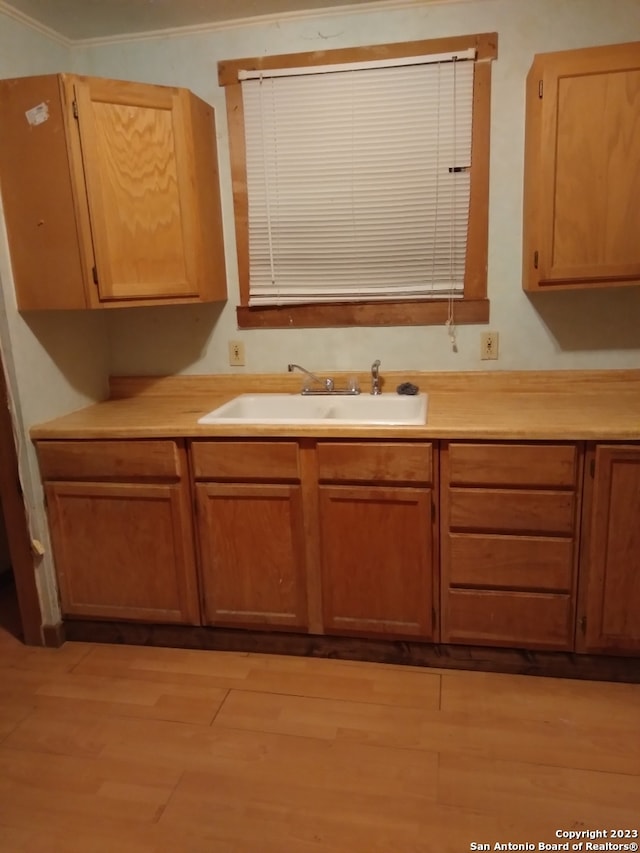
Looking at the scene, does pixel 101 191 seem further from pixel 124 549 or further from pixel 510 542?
pixel 510 542

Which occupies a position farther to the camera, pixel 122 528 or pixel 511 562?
pixel 122 528

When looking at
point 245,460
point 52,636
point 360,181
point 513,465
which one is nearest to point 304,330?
point 360,181

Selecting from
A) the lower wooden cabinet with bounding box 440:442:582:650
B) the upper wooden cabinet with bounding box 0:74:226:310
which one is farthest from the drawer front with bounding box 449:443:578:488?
the upper wooden cabinet with bounding box 0:74:226:310

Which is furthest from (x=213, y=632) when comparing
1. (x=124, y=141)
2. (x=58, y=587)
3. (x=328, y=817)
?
(x=124, y=141)

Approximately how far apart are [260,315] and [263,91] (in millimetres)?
871

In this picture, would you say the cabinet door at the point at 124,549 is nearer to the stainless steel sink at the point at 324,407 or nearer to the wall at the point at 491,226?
the stainless steel sink at the point at 324,407

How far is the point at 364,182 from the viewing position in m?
2.41

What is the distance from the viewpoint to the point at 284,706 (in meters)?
1.99

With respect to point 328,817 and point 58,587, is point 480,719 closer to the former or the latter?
point 328,817

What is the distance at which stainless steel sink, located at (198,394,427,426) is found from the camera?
2406mm

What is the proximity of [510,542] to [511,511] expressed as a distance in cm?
11

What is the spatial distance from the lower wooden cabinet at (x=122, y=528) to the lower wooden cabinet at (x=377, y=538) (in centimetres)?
53

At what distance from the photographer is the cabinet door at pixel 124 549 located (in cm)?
222

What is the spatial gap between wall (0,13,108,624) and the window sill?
698 mm
